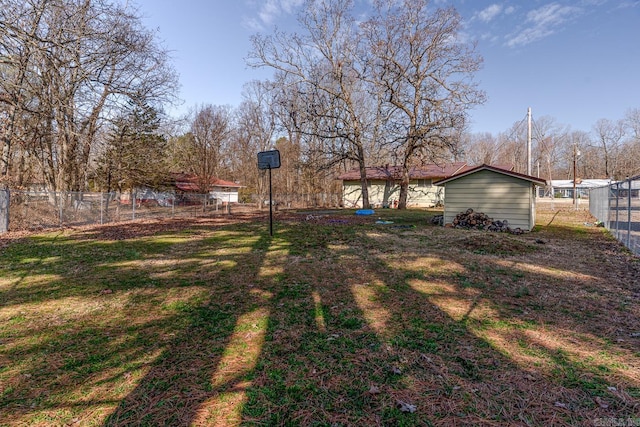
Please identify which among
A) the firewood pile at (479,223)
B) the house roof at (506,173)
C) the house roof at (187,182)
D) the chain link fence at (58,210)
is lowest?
the firewood pile at (479,223)

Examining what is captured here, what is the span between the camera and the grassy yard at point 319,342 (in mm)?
2023

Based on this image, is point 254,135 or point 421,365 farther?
point 254,135

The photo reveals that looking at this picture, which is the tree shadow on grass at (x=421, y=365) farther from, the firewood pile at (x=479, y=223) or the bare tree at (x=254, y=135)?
the bare tree at (x=254, y=135)

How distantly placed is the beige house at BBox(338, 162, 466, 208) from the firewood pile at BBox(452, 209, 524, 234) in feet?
44.6

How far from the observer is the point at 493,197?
11430 millimetres

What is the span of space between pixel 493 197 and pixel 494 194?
116mm

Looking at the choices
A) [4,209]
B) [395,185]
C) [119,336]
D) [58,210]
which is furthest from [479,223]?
[58,210]

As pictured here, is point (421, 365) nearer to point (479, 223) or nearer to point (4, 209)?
point (479, 223)

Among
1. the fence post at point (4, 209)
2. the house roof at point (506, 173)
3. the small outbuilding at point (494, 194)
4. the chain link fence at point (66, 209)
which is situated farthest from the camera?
the chain link fence at point (66, 209)

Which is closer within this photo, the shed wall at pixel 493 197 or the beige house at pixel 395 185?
the shed wall at pixel 493 197

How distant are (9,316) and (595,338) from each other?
630cm

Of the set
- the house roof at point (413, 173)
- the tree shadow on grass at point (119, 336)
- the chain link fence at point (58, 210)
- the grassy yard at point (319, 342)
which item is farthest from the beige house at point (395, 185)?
the tree shadow on grass at point (119, 336)

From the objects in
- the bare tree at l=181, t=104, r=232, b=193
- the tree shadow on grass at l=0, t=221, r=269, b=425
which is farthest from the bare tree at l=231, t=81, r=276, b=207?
the tree shadow on grass at l=0, t=221, r=269, b=425

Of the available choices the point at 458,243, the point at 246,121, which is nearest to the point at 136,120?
the point at 246,121
